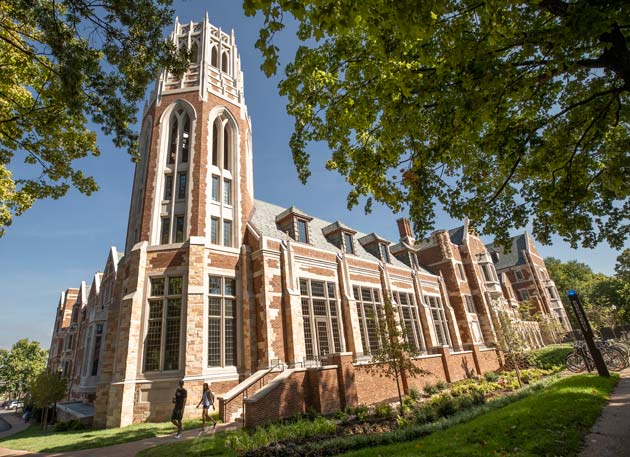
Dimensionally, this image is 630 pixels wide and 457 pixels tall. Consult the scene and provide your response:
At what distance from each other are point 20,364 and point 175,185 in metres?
73.7

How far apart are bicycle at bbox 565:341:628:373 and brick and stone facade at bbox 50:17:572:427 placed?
5.88m

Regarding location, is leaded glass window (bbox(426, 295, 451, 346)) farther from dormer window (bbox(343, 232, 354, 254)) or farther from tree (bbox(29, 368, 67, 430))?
tree (bbox(29, 368, 67, 430))

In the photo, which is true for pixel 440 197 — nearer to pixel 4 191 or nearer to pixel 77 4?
pixel 77 4

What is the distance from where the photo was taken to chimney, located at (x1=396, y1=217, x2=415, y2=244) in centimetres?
3428

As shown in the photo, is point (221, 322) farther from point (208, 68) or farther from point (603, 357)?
point (603, 357)

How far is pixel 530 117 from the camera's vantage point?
8562 mm

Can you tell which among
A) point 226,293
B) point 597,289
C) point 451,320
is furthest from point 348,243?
point 597,289

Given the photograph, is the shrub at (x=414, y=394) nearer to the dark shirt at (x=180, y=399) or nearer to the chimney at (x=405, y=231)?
the dark shirt at (x=180, y=399)

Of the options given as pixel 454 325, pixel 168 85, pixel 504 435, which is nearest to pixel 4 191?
pixel 168 85

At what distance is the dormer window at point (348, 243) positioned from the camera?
25.6 m

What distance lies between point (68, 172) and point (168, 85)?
14337 millimetres

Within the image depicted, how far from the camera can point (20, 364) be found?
64.1 meters

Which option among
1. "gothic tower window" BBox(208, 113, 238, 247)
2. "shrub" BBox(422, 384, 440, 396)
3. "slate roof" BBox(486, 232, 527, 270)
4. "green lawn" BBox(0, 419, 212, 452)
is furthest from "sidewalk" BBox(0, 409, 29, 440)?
"slate roof" BBox(486, 232, 527, 270)

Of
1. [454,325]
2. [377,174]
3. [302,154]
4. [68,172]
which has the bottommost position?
[454,325]
